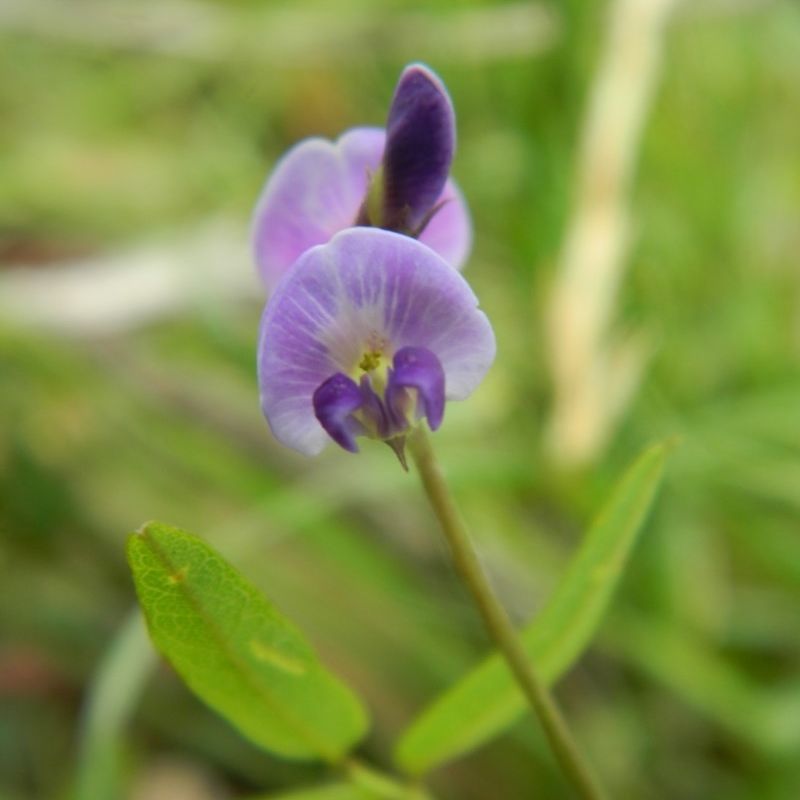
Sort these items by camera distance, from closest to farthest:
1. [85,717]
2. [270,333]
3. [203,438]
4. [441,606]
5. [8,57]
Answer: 1. [270,333]
2. [85,717]
3. [441,606]
4. [203,438]
5. [8,57]

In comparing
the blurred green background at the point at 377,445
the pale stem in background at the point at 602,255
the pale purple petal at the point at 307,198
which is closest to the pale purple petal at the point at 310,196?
the pale purple petal at the point at 307,198

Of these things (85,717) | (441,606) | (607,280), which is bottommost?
(85,717)

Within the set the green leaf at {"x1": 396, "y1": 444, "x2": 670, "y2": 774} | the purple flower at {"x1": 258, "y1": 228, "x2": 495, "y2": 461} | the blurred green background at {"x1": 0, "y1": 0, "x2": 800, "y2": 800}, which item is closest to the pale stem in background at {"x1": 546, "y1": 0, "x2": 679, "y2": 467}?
the blurred green background at {"x1": 0, "y1": 0, "x2": 800, "y2": 800}

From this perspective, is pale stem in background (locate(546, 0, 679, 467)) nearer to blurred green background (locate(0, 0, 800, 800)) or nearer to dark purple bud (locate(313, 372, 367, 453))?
blurred green background (locate(0, 0, 800, 800))

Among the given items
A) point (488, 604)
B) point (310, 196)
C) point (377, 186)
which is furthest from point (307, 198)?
point (488, 604)

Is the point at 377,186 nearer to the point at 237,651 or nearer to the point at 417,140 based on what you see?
the point at 417,140

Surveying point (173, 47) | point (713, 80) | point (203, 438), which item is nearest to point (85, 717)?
point (203, 438)

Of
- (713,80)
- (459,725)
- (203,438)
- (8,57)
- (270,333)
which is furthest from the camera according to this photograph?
(8,57)

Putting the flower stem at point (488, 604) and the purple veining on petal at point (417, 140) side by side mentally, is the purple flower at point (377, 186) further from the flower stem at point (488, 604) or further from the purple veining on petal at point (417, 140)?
the flower stem at point (488, 604)

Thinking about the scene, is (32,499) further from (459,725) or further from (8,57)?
(8,57)
